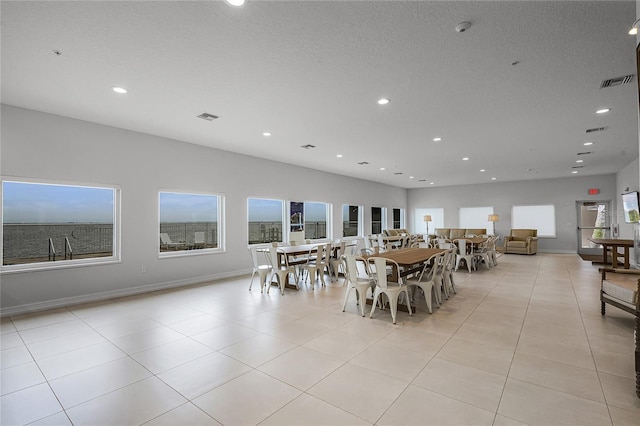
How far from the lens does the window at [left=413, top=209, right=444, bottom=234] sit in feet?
49.0

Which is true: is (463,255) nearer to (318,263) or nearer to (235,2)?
(318,263)

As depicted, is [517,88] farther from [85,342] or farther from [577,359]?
[85,342]

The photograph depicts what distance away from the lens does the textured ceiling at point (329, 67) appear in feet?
7.92

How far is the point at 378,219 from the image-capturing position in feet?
44.1

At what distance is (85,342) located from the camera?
3.40 metres

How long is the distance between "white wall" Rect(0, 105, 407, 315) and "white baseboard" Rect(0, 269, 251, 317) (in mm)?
15

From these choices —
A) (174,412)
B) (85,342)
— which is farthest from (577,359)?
(85,342)

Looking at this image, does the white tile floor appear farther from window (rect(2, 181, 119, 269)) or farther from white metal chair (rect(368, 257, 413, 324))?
window (rect(2, 181, 119, 269))

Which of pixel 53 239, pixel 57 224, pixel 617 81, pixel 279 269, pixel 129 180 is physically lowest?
pixel 279 269

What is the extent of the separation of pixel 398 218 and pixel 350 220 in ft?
14.4

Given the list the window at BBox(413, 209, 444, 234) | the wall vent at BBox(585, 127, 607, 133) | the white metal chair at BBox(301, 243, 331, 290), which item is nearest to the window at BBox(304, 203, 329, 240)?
the white metal chair at BBox(301, 243, 331, 290)

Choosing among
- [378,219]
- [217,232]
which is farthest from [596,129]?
[378,219]

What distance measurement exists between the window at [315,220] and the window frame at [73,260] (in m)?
5.21

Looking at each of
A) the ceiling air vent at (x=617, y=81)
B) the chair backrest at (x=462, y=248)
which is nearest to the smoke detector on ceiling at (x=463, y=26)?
the ceiling air vent at (x=617, y=81)
